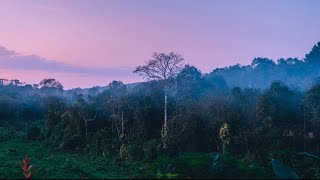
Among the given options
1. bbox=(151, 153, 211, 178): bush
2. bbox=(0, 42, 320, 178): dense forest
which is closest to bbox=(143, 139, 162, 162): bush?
bbox=(0, 42, 320, 178): dense forest

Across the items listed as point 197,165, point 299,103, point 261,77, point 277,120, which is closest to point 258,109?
point 277,120

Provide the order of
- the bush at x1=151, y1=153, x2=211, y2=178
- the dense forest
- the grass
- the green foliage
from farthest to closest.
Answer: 1. the dense forest
2. the grass
3. the bush at x1=151, y1=153, x2=211, y2=178
4. the green foliage

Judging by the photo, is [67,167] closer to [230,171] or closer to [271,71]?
[230,171]

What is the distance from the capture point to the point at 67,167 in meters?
21.0

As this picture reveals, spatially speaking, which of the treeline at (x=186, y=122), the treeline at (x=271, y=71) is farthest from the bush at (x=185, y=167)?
the treeline at (x=271, y=71)

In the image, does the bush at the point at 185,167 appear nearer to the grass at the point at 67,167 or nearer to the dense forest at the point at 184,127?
the grass at the point at 67,167

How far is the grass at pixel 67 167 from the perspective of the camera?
60.9 feet

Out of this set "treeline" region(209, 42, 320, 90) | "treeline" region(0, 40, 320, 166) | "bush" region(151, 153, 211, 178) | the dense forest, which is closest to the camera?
"bush" region(151, 153, 211, 178)

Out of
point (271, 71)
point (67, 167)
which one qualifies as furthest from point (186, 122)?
point (271, 71)

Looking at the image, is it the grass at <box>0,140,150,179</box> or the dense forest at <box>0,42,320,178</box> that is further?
the dense forest at <box>0,42,320,178</box>

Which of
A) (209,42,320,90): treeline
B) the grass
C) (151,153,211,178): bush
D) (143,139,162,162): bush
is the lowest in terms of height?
the grass

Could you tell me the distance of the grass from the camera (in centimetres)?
1856

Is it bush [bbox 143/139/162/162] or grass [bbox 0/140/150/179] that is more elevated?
bush [bbox 143/139/162/162]

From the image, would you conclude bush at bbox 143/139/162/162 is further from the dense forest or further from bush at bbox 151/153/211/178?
bush at bbox 151/153/211/178
